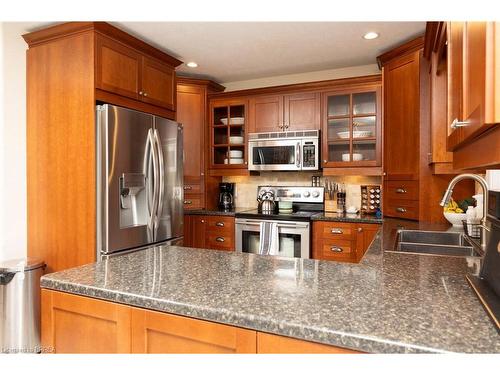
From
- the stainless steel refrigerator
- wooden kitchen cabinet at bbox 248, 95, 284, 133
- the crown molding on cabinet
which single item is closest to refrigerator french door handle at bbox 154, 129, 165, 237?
the stainless steel refrigerator

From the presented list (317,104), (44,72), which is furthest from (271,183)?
(44,72)

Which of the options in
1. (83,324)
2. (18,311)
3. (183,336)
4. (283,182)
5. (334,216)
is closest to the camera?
(183,336)

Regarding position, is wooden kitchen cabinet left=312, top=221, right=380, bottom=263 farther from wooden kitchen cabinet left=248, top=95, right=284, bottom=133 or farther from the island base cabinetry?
the island base cabinetry

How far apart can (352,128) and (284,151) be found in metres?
0.76

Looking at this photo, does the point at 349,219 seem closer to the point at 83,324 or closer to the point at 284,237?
the point at 284,237

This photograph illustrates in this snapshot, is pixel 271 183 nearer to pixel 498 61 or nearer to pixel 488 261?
pixel 488 261

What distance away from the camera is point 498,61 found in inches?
26.3

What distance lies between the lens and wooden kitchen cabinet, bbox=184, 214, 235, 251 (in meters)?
3.78

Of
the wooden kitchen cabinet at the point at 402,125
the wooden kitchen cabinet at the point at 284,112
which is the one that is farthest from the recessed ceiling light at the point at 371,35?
the wooden kitchen cabinet at the point at 284,112

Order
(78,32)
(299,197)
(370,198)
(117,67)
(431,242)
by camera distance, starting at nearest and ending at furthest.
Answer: (431,242) < (78,32) < (117,67) < (370,198) < (299,197)

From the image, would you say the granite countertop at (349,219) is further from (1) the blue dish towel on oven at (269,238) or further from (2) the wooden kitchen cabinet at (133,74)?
(2) the wooden kitchen cabinet at (133,74)

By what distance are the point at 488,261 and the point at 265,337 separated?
72cm

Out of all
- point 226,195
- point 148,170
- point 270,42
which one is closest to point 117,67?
point 148,170

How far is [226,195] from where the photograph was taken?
4.31 meters
